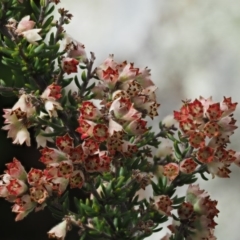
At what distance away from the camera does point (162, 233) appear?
5.34 ft

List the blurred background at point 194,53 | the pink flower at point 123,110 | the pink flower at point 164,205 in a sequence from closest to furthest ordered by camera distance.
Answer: the pink flower at point 123,110, the pink flower at point 164,205, the blurred background at point 194,53

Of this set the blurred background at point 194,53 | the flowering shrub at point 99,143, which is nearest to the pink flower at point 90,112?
the flowering shrub at point 99,143

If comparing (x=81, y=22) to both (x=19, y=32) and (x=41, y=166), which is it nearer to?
(x=41, y=166)

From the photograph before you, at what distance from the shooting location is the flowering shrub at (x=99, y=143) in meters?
0.77

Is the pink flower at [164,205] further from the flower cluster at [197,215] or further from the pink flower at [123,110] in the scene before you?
the pink flower at [123,110]

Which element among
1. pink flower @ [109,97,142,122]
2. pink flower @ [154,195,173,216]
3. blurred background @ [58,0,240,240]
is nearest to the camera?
pink flower @ [109,97,142,122]

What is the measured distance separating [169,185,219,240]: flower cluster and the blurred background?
648 millimetres

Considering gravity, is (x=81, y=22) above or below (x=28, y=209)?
above

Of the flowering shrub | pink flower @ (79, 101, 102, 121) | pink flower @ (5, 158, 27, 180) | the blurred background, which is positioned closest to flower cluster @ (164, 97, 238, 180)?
the flowering shrub

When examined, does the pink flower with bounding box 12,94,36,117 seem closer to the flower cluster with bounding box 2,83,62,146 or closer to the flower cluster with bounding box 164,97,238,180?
the flower cluster with bounding box 2,83,62,146

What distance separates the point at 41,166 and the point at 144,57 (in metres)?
0.71

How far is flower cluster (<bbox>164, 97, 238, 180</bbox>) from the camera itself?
0.81 metres

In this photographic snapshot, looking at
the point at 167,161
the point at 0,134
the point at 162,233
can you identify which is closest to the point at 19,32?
the point at 167,161

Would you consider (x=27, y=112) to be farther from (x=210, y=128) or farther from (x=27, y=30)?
(x=210, y=128)
